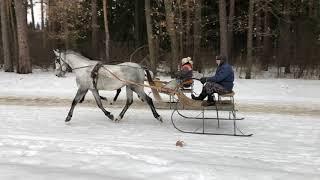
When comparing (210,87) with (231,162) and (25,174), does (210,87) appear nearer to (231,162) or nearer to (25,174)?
(231,162)

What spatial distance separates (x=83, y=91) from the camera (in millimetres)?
12312

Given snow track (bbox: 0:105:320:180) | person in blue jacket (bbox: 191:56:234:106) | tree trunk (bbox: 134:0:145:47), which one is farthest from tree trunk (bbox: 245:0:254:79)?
tree trunk (bbox: 134:0:145:47)

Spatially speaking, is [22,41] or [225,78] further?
[22,41]

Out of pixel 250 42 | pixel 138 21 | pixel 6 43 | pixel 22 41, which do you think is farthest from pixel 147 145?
pixel 138 21

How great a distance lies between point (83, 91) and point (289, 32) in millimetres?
20425

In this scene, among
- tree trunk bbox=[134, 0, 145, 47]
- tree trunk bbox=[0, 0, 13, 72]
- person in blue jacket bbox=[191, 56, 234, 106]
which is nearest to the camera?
person in blue jacket bbox=[191, 56, 234, 106]

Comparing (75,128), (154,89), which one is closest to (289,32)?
(154,89)

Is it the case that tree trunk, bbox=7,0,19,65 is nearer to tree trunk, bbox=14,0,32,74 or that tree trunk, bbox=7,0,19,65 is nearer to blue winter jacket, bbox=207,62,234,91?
tree trunk, bbox=14,0,32,74

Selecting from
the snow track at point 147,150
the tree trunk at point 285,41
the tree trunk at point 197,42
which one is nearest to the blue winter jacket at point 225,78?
the snow track at point 147,150

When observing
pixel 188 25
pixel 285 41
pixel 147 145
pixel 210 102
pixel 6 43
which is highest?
pixel 188 25

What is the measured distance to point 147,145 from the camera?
9.38 metres

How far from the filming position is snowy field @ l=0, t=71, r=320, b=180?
7223 mm

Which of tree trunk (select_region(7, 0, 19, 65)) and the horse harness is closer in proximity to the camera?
the horse harness

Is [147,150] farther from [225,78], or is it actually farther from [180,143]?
[225,78]
